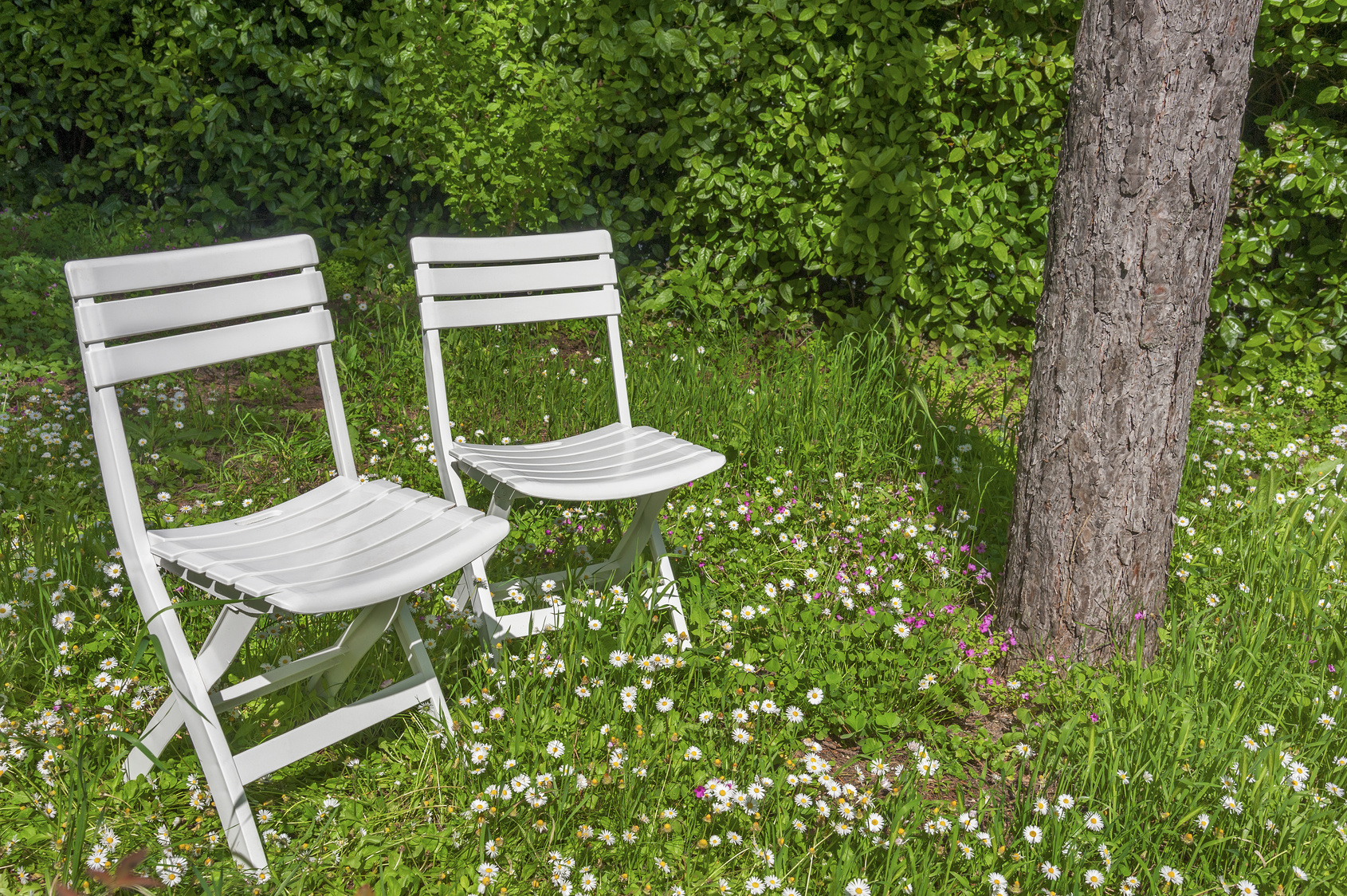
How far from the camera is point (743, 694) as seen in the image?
2352 millimetres

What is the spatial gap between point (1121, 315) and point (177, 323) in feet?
7.51

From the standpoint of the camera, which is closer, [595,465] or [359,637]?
[359,637]

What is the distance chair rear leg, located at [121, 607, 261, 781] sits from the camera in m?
1.81

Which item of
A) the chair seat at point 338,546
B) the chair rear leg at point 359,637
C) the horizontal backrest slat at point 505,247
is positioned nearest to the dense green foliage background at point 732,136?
the horizontal backrest slat at point 505,247

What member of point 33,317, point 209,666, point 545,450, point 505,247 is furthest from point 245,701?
point 33,317

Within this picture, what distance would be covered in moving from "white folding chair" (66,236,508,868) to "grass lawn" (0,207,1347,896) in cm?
13

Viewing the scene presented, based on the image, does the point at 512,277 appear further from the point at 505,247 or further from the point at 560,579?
the point at 560,579

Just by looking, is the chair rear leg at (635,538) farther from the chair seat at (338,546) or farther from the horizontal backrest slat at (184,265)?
the horizontal backrest slat at (184,265)

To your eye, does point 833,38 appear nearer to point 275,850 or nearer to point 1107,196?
point 1107,196

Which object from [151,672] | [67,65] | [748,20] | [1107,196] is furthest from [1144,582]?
[67,65]

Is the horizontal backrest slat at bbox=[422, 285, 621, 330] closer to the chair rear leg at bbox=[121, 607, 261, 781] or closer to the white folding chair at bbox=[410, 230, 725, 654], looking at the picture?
the white folding chair at bbox=[410, 230, 725, 654]

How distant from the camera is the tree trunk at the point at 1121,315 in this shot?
7.52ft

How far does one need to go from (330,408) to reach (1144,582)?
2236 mm

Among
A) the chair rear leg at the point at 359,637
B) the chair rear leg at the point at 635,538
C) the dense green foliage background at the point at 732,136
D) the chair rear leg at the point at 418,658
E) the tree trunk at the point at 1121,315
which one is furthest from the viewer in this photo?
the dense green foliage background at the point at 732,136
